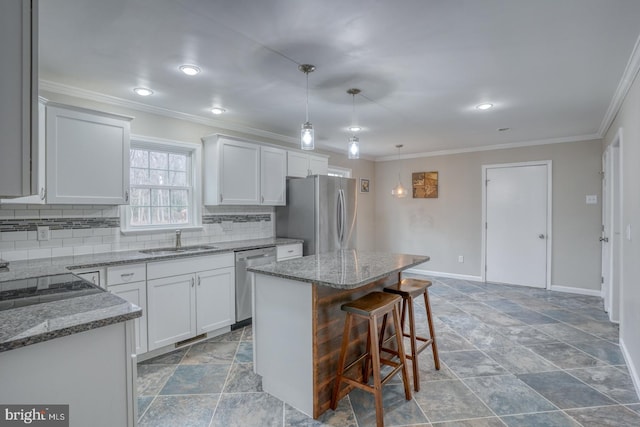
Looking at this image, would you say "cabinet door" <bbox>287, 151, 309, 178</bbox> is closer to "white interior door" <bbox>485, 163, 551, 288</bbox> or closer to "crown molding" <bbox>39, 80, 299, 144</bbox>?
"crown molding" <bbox>39, 80, 299, 144</bbox>

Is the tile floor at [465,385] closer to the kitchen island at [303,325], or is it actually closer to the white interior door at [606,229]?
the kitchen island at [303,325]

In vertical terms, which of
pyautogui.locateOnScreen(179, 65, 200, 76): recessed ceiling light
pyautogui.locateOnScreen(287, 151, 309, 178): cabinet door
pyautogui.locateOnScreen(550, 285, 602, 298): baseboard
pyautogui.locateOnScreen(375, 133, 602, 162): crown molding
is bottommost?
pyautogui.locateOnScreen(550, 285, 602, 298): baseboard

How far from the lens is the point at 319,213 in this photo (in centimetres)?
419

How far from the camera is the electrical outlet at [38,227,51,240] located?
2.71 metres

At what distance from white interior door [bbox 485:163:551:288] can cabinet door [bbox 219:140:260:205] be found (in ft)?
12.9

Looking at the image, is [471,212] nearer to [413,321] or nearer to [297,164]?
[297,164]

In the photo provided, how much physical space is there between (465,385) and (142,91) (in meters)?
3.58

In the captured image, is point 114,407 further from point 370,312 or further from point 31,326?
point 370,312

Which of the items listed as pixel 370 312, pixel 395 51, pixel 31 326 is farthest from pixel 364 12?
pixel 31 326

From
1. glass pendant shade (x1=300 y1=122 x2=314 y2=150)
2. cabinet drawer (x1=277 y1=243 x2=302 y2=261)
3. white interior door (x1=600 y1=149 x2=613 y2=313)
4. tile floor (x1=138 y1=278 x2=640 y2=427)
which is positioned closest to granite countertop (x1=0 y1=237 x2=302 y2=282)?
cabinet drawer (x1=277 y1=243 x2=302 y2=261)

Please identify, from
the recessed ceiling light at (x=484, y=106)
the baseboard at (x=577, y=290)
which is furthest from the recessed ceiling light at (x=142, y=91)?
the baseboard at (x=577, y=290)

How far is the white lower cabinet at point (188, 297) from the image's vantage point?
9.34 feet

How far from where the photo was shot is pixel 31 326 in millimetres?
1110

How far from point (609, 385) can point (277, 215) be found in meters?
3.74
